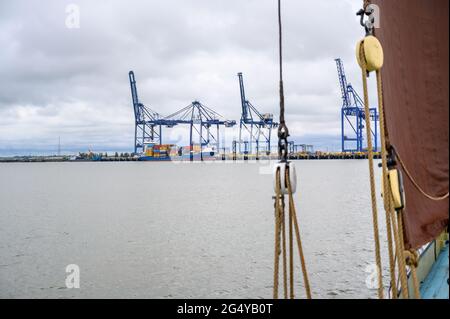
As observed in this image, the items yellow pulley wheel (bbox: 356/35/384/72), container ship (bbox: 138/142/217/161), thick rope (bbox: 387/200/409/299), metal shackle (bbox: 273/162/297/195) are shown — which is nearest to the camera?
yellow pulley wheel (bbox: 356/35/384/72)

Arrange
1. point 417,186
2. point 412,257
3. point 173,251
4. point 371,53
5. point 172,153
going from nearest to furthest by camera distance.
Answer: point 371,53 < point 417,186 < point 412,257 < point 173,251 < point 172,153

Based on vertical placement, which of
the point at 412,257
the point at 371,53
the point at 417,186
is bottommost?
the point at 412,257

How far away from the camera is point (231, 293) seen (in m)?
10.7

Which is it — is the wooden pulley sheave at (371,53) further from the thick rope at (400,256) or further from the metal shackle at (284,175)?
the metal shackle at (284,175)

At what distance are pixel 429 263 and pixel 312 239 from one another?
11.8 meters

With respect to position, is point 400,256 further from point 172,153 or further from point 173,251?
point 172,153

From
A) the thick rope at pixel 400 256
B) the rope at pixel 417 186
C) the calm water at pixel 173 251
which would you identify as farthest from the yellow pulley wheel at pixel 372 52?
the calm water at pixel 173 251

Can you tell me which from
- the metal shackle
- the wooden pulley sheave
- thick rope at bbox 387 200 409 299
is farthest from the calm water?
the wooden pulley sheave

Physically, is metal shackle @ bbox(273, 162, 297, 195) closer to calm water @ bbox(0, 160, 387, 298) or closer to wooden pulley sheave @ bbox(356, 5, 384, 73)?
wooden pulley sheave @ bbox(356, 5, 384, 73)

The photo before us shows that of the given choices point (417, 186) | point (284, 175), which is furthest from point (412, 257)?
point (284, 175)
